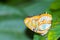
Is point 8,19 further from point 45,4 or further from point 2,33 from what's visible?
point 45,4

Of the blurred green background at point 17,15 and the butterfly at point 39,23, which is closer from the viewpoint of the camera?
the butterfly at point 39,23

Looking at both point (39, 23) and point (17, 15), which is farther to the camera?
point (17, 15)

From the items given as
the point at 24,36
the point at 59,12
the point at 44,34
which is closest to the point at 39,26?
the point at 44,34

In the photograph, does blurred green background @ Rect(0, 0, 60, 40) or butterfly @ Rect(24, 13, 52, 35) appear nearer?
butterfly @ Rect(24, 13, 52, 35)
